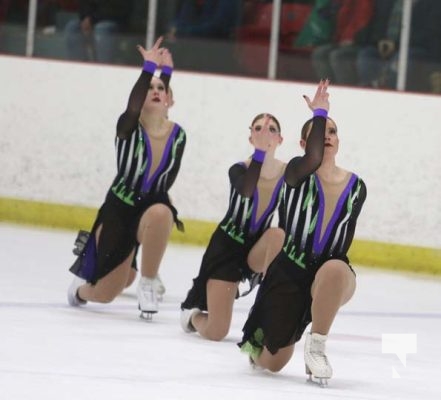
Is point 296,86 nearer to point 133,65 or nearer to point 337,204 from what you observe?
point 133,65

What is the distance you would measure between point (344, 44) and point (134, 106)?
3.87 metres

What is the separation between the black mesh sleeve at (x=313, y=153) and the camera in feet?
20.9

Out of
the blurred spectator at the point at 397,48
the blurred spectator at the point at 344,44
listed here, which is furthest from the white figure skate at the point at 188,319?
the blurred spectator at the point at 344,44

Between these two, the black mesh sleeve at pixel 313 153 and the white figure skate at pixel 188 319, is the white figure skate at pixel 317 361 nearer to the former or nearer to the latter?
the black mesh sleeve at pixel 313 153

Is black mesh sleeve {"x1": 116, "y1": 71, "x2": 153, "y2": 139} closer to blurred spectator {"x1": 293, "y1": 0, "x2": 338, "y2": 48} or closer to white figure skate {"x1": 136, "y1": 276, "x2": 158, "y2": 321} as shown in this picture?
white figure skate {"x1": 136, "y1": 276, "x2": 158, "y2": 321}

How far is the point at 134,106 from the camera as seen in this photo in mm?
7910

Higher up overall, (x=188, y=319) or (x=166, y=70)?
(x=166, y=70)

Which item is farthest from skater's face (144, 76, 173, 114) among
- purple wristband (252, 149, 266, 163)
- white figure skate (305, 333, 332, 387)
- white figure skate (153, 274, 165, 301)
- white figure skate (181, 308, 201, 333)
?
white figure skate (305, 333, 332, 387)

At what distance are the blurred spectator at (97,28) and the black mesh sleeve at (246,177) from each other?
5071 millimetres

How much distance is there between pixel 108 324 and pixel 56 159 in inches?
173

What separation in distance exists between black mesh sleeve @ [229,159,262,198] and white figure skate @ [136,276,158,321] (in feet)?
2.87

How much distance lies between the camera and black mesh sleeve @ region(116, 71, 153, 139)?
25.7 ft

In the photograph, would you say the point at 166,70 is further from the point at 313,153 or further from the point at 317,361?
the point at 317,361

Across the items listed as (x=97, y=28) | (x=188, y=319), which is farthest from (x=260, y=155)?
(x=97, y=28)
